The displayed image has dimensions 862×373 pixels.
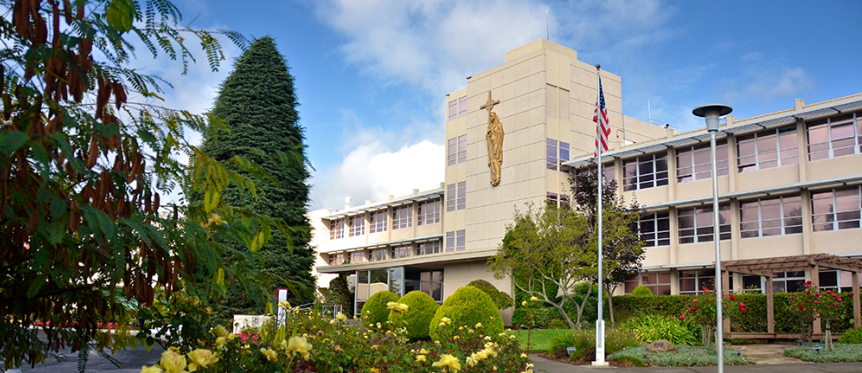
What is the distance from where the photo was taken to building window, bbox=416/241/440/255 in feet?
151

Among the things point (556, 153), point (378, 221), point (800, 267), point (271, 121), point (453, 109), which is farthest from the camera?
point (378, 221)

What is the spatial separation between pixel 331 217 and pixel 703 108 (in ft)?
162

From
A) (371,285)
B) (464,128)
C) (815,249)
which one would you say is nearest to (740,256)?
(815,249)

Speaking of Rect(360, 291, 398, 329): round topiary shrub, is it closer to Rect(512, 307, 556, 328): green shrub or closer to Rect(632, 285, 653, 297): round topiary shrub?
Rect(512, 307, 556, 328): green shrub

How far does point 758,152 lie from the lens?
29.3 metres

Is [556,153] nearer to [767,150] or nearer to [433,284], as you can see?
[767,150]

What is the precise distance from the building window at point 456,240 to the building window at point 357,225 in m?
16.0

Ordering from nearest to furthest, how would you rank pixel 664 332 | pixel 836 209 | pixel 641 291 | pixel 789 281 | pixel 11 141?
pixel 11 141 < pixel 664 332 < pixel 836 209 < pixel 789 281 < pixel 641 291

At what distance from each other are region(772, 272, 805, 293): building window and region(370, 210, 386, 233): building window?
30203 mm

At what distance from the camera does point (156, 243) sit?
8.49ft

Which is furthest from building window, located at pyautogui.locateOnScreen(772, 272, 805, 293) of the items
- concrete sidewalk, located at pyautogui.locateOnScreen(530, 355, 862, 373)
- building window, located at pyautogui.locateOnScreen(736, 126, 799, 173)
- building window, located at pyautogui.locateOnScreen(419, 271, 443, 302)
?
building window, located at pyautogui.locateOnScreen(419, 271, 443, 302)

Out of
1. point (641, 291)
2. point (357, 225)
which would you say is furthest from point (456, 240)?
point (357, 225)

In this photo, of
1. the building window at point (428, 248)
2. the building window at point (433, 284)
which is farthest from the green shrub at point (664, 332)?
the building window at point (428, 248)

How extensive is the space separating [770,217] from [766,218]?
0.60 ft
